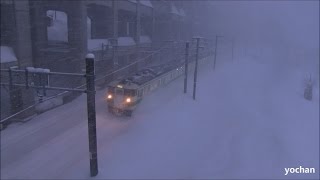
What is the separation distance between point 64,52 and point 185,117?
458 inches

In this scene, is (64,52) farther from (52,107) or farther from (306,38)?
(306,38)

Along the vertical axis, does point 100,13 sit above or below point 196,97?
above

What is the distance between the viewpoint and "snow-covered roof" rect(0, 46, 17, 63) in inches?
762

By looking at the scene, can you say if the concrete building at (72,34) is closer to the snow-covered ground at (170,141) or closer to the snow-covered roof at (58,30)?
the snow-covered roof at (58,30)

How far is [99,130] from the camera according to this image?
66.4 ft

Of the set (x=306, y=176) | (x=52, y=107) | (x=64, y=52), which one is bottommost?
(x=306, y=176)

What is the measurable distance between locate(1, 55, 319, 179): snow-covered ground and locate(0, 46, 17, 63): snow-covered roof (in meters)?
4.19

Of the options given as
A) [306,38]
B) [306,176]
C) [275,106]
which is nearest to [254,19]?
[306,38]

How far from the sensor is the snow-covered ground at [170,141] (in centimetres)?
1612

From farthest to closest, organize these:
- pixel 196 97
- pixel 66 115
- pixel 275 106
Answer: pixel 275 106 < pixel 196 97 < pixel 66 115

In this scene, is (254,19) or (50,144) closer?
(50,144)

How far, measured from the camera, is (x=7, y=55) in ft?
65.1

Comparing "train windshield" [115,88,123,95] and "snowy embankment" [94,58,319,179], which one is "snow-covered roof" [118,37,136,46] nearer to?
"snowy embankment" [94,58,319,179]

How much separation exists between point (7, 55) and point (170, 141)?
11.5 meters
